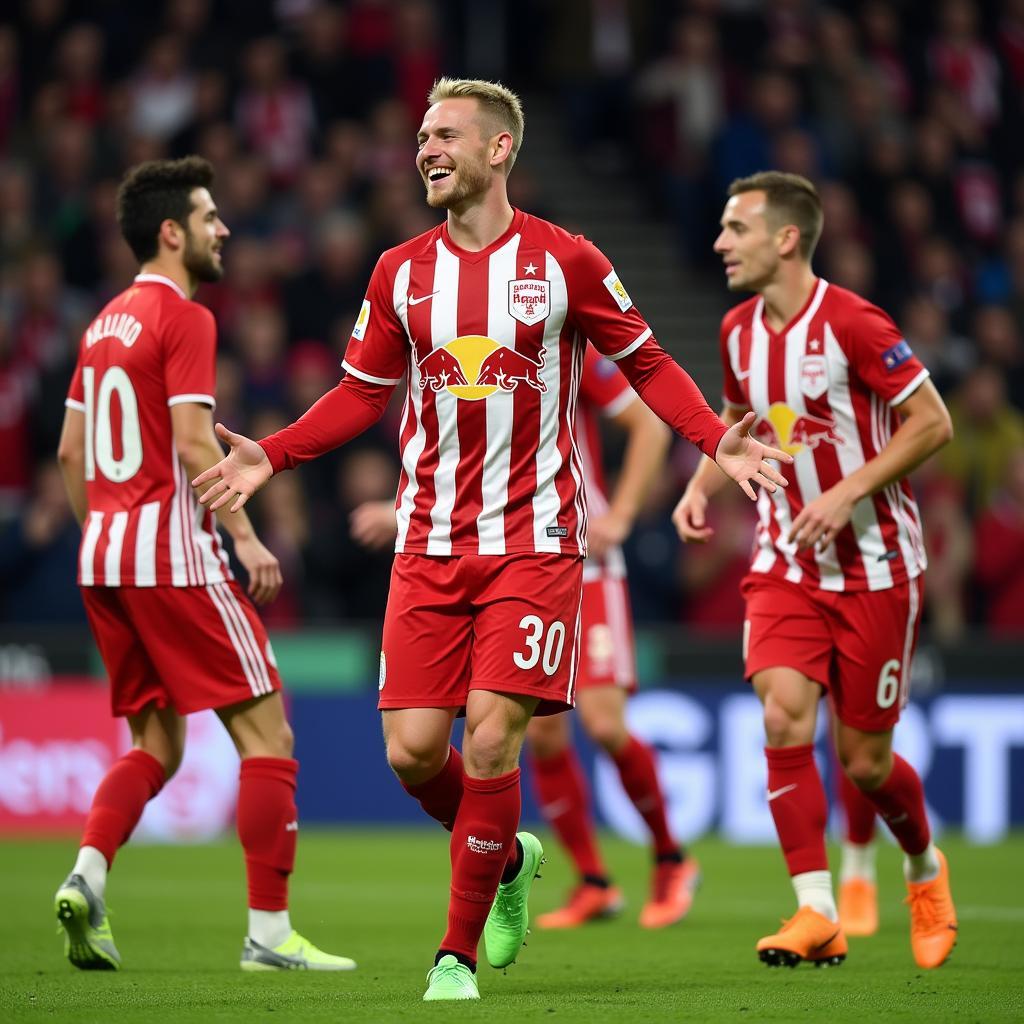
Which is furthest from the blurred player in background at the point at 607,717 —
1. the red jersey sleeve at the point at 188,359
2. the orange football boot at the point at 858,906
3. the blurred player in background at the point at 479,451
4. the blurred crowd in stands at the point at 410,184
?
the blurred crowd in stands at the point at 410,184

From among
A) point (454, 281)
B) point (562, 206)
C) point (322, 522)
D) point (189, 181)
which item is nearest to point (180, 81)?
point (562, 206)

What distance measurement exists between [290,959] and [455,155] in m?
2.41

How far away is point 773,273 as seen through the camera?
6461 millimetres

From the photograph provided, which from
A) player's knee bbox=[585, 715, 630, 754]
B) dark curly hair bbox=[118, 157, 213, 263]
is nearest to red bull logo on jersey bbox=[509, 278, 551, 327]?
dark curly hair bbox=[118, 157, 213, 263]

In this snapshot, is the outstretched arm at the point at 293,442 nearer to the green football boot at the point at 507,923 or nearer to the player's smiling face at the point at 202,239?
the player's smiling face at the point at 202,239

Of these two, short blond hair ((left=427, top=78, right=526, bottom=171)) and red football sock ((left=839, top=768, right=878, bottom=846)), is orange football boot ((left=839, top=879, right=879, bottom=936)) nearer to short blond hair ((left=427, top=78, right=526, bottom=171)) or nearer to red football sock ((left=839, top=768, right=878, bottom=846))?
red football sock ((left=839, top=768, right=878, bottom=846))

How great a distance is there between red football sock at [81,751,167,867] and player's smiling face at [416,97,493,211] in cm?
204

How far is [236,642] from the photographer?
19.9ft

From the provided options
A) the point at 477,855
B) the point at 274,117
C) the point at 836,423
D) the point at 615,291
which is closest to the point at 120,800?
the point at 477,855

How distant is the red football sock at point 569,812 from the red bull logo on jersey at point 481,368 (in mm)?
2805

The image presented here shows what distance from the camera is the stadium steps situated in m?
15.8

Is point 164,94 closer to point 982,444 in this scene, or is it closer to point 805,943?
point 982,444

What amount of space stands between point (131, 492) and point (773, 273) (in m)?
2.14

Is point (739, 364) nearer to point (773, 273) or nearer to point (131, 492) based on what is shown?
point (773, 273)
